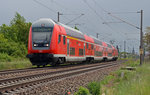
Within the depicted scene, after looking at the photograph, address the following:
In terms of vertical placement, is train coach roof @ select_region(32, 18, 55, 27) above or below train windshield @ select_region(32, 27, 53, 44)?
above

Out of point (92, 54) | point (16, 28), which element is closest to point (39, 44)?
point (92, 54)

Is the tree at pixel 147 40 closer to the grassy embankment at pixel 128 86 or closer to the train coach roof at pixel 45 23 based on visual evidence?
the train coach roof at pixel 45 23

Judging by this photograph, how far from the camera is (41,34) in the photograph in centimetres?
1731

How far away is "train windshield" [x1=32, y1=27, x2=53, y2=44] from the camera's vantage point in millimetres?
17077

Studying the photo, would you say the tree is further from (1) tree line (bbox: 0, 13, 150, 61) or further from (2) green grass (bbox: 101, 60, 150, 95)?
(2) green grass (bbox: 101, 60, 150, 95)

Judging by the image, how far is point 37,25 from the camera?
17.9 metres

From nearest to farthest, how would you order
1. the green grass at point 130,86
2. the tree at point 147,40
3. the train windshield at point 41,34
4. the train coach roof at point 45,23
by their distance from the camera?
the green grass at point 130,86, the train windshield at point 41,34, the train coach roof at point 45,23, the tree at point 147,40

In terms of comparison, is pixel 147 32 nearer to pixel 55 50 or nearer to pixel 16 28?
pixel 16 28

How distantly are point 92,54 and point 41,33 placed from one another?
511 inches

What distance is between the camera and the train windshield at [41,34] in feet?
56.0

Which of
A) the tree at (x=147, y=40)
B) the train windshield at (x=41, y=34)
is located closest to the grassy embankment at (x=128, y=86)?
the train windshield at (x=41, y=34)

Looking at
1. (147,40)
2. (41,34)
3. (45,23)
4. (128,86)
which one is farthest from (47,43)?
(147,40)

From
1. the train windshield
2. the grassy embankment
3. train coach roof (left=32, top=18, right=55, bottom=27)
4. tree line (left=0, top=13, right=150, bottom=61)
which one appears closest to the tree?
tree line (left=0, top=13, right=150, bottom=61)

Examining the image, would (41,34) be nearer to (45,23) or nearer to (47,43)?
(47,43)
